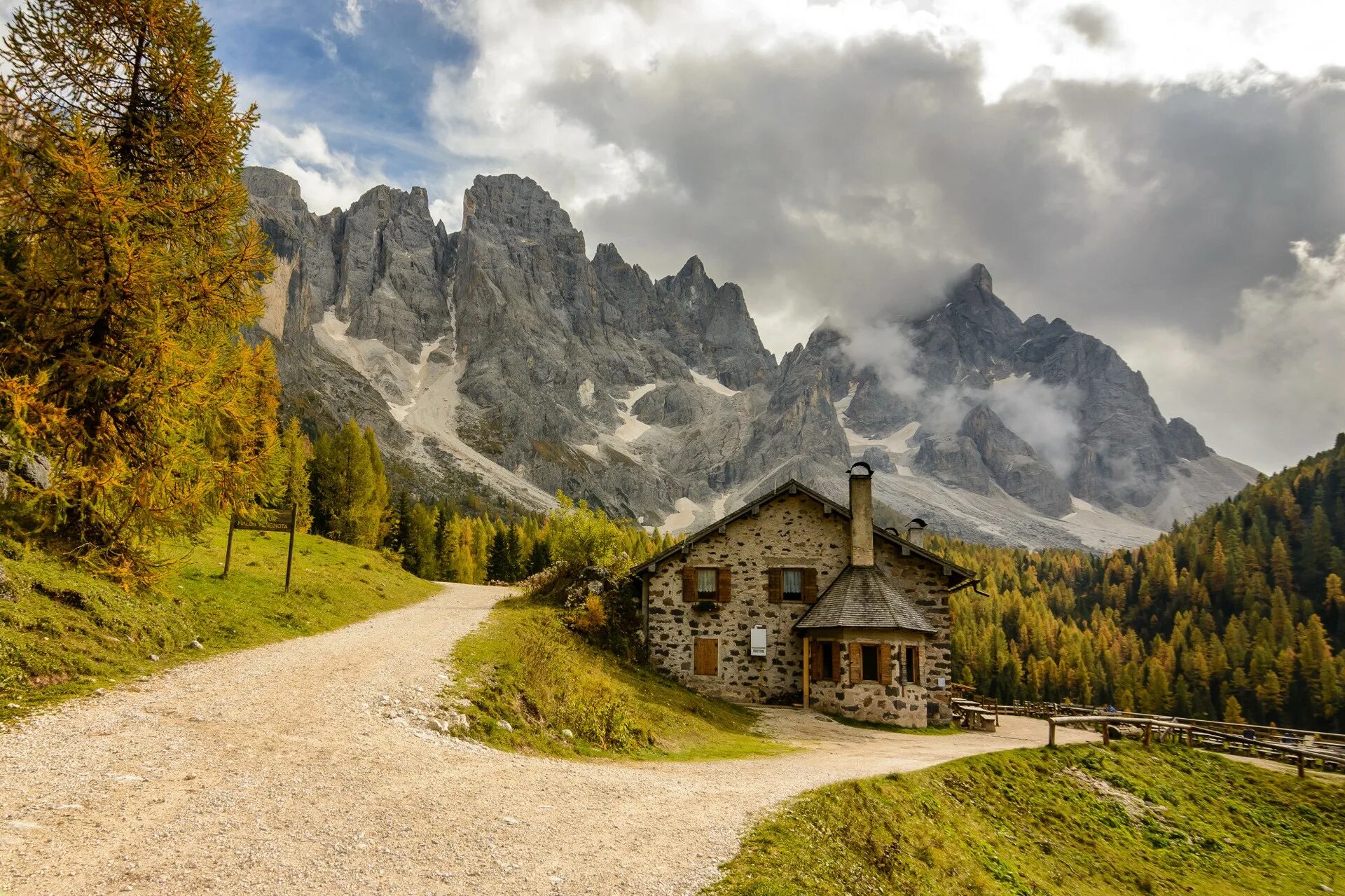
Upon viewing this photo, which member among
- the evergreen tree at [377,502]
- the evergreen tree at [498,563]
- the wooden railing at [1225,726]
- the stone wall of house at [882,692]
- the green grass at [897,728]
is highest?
the evergreen tree at [377,502]

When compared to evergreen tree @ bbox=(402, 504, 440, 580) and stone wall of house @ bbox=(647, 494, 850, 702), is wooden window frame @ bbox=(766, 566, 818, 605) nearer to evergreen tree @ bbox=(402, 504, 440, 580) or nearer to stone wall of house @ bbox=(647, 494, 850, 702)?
stone wall of house @ bbox=(647, 494, 850, 702)

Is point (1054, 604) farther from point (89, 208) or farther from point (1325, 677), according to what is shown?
point (89, 208)

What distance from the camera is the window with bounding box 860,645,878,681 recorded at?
26016 millimetres

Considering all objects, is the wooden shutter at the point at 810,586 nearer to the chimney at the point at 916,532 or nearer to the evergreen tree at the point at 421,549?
the chimney at the point at 916,532

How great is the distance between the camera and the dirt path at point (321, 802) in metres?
6.42

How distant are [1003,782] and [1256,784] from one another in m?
13.9

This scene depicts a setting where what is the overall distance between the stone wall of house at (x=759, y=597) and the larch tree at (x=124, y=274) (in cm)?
1781

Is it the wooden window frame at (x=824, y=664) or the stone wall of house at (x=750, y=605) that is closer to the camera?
the wooden window frame at (x=824, y=664)

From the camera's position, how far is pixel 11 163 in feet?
37.5

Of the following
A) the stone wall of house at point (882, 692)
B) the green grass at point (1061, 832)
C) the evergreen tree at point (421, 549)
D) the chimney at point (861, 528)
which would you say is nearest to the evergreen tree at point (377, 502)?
the evergreen tree at point (421, 549)

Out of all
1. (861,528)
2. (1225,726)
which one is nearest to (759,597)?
(861,528)

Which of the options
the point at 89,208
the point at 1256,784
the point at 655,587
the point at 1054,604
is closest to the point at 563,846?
the point at 89,208

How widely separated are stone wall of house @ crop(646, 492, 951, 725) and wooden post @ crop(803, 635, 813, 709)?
594mm

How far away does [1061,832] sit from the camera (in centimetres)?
1650
